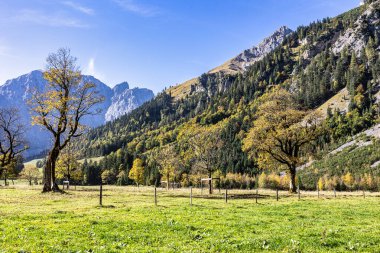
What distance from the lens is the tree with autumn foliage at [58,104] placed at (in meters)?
51.2

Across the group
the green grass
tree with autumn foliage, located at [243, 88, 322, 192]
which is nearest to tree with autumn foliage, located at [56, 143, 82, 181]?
tree with autumn foliage, located at [243, 88, 322, 192]

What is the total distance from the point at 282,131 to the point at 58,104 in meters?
38.5

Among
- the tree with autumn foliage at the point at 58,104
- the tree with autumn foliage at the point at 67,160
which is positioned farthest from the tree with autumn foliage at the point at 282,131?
the tree with autumn foliage at the point at 67,160

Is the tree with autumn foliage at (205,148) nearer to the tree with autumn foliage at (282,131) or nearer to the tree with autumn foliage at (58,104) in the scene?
the tree with autumn foliage at (282,131)

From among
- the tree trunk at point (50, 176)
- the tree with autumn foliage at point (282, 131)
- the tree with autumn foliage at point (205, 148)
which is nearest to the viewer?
the tree trunk at point (50, 176)

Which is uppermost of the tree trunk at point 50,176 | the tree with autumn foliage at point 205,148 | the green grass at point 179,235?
the tree with autumn foliage at point 205,148

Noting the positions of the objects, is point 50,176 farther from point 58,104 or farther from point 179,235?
point 179,235

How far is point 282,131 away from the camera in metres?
58.1

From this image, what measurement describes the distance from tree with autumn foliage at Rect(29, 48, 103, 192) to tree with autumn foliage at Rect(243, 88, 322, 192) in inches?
1175

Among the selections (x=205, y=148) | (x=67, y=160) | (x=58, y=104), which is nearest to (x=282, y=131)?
(x=205, y=148)

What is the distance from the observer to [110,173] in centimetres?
18775

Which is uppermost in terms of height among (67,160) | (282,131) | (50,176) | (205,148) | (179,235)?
(282,131)

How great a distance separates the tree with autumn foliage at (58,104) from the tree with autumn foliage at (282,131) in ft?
97.9

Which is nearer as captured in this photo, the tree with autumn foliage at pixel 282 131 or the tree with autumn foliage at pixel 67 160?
the tree with autumn foliage at pixel 282 131
